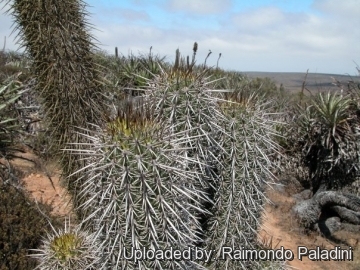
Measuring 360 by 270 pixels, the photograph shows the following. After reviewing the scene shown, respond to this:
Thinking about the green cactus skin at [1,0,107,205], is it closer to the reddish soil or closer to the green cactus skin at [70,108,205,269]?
the green cactus skin at [70,108,205,269]

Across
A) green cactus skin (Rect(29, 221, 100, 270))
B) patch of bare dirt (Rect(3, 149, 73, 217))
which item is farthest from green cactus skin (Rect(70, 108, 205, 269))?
patch of bare dirt (Rect(3, 149, 73, 217))

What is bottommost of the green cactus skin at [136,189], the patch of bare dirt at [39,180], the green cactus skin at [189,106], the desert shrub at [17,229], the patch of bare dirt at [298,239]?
the patch of bare dirt at [298,239]

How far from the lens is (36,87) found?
12.0ft

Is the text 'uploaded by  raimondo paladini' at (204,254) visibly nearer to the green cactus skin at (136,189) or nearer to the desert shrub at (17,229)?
the green cactus skin at (136,189)

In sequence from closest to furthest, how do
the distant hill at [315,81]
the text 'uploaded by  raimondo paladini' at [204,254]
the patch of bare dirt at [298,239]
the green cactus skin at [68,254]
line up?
1. the text 'uploaded by  raimondo paladini' at [204,254]
2. the green cactus skin at [68,254]
3. the patch of bare dirt at [298,239]
4. the distant hill at [315,81]

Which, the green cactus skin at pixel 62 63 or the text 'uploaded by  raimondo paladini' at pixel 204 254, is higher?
the green cactus skin at pixel 62 63

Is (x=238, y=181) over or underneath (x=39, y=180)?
over

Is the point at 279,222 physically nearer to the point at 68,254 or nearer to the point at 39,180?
the point at 39,180

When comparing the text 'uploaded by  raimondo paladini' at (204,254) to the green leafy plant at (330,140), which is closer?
the text 'uploaded by  raimondo paladini' at (204,254)

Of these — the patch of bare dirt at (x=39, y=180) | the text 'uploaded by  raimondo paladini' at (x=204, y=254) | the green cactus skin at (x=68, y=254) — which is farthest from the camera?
the patch of bare dirt at (x=39, y=180)

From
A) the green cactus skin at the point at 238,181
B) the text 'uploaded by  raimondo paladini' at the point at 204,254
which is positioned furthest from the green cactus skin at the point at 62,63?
the text 'uploaded by  raimondo paladini' at the point at 204,254

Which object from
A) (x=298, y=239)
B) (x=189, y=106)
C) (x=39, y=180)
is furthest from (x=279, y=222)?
(x=189, y=106)

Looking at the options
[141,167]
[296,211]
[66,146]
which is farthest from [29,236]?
[296,211]

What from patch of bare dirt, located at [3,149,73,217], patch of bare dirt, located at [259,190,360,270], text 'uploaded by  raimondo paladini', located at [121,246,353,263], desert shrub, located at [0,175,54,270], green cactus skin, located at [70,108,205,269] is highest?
green cactus skin, located at [70,108,205,269]
